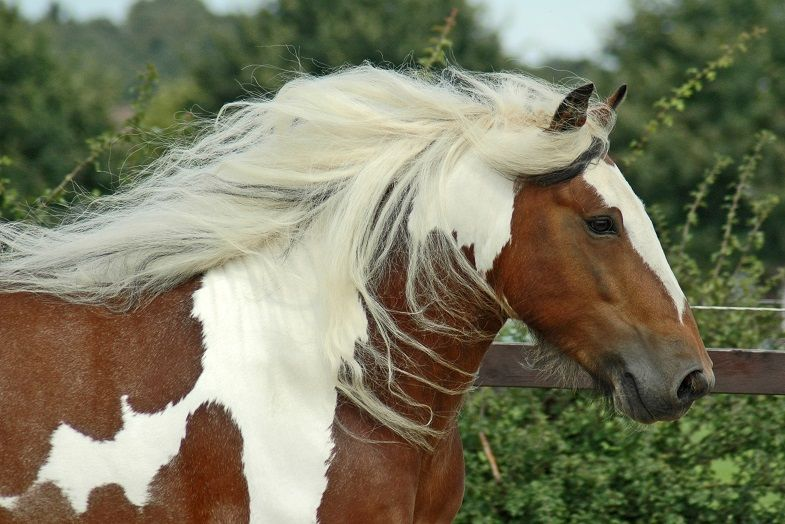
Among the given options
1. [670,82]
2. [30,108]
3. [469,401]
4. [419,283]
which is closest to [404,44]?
[670,82]

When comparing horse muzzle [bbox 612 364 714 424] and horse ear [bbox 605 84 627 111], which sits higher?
horse ear [bbox 605 84 627 111]

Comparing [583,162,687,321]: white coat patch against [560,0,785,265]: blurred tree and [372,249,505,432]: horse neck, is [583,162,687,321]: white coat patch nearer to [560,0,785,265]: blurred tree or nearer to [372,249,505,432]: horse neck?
[372,249,505,432]: horse neck

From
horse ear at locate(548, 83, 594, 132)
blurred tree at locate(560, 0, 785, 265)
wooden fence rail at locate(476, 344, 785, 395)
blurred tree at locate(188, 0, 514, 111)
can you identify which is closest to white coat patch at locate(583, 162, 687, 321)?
horse ear at locate(548, 83, 594, 132)

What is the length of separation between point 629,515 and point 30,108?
20878 mm

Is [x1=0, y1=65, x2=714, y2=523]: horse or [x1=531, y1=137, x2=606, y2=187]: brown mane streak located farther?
[x1=531, y1=137, x2=606, y2=187]: brown mane streak

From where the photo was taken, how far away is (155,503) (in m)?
2.53

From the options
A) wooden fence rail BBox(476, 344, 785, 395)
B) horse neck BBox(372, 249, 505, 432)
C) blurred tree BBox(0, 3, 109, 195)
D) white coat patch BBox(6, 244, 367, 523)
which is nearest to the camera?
white coat patch BBox(6, 244, 367, 523)

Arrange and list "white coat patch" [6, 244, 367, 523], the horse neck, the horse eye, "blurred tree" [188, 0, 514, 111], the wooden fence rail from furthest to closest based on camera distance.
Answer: "blurred tree" [188, 0, 514, 111] → the wooden fence rail → the horse neck → the horse eye → "white coat patch" [6, 244, 367, 523]

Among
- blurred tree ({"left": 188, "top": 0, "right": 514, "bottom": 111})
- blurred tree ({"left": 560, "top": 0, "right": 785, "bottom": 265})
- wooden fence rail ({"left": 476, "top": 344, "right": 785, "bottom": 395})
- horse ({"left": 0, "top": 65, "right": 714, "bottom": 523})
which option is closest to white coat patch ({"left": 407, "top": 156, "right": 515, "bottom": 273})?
horse ({"left": 0, "top": 65, "right": 714, "bottom": 523})

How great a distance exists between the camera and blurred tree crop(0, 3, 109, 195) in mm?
22547

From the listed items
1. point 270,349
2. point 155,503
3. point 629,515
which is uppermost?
point 270,349

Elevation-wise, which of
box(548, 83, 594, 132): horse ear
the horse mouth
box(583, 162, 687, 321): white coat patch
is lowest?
the horse mouth

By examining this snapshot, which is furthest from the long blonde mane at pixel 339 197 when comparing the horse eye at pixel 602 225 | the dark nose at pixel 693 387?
the dark nose at pixel 693 387

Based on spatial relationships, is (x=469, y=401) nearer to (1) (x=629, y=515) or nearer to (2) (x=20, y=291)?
(1) (x=629, y=515)
